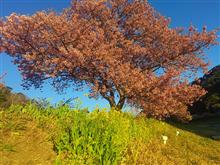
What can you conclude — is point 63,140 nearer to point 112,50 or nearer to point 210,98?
point 112,50

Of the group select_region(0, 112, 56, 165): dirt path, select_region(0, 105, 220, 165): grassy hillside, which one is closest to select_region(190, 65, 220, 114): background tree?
select_region(0, 105, 220, 165): grassy hillside

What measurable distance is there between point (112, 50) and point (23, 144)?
40.7 feet

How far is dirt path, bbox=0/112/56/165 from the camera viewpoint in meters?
7.69

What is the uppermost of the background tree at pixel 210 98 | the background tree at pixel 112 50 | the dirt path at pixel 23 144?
the background tree at pixel 210 98

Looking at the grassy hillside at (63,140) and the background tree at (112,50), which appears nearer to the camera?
the grassy hillside at (63,140)

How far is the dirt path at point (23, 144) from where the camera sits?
769 centimetres

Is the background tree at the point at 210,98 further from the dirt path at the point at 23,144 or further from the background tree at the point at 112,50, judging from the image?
the dirt path at the point at 23,144

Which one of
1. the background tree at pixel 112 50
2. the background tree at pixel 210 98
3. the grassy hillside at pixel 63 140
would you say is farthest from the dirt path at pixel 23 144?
the background tree at pixel 210 98

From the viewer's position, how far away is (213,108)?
128 feet

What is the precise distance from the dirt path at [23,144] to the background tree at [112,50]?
10264mm

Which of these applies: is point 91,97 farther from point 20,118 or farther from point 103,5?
point 20,118

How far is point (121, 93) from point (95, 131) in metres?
11.6

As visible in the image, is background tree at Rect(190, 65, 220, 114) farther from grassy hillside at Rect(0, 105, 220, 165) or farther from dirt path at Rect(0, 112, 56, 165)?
dirt path at Rect(0, 112, 56, 165)

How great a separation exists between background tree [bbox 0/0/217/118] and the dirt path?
10264 millimetres
